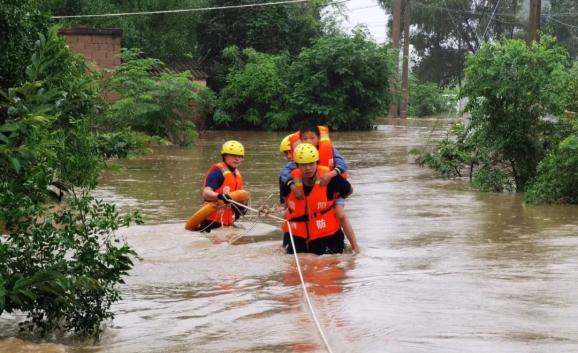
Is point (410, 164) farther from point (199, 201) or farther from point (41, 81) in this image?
point (41, 81)

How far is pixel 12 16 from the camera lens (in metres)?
7.77

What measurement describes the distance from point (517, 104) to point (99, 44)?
70.0 ft

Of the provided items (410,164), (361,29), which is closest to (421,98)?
(361,29)

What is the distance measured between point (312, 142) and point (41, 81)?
16.9 ft

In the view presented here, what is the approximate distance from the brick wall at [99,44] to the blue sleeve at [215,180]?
75.5 feet

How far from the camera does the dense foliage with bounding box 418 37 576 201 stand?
1844cm

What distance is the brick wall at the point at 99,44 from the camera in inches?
1414

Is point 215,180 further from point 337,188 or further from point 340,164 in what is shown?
point 337,188

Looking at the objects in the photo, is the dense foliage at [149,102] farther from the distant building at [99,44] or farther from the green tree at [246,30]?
the green tree at [246,30]

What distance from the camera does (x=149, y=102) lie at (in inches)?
1270

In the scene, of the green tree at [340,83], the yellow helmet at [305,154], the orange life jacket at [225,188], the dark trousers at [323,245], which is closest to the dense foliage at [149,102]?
the green tree at [340,83]

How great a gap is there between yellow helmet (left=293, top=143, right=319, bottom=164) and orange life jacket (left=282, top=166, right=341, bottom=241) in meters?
0.39

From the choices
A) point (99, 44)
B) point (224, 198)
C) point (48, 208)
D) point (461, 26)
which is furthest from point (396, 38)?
point (48, 208)

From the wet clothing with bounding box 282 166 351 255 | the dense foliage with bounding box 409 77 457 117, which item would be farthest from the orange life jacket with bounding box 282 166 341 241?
the dense foliage with bounding box 409 77 457 117
